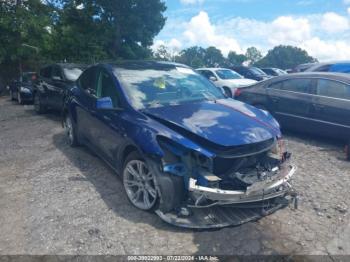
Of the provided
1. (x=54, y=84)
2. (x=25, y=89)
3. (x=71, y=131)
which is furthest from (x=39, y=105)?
(x=71, y=131)

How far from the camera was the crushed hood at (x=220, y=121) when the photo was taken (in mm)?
3684

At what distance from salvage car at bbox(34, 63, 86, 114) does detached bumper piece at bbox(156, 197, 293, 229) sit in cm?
607

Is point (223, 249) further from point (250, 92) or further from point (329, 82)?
point (250, 92)

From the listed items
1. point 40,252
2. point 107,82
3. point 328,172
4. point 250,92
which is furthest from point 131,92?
point 250,92

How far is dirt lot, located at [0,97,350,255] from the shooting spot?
3.34 metres

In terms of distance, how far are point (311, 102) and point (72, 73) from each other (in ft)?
21.0

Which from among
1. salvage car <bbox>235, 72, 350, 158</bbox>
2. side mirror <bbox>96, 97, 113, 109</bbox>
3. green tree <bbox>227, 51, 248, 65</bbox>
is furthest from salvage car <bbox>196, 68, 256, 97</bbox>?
green tree <bbox>227, 51, 248, 65</bbox>

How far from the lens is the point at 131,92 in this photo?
4.56 meters

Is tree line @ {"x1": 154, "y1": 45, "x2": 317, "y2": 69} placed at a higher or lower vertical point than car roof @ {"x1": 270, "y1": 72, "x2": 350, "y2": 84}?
higher

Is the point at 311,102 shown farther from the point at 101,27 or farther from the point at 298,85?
the point at 101,27

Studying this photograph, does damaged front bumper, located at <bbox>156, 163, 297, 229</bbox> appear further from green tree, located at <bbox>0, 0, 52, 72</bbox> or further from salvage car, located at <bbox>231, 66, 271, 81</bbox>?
green tree, located at <bbox>0, 0, 52, 72</bbox>

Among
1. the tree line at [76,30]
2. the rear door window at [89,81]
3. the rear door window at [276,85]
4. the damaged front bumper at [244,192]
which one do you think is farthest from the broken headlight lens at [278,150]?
the tree line at [76,30]

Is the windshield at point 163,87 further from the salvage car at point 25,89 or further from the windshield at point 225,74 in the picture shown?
the salvage car at point 25,89

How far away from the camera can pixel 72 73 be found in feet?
30.8
